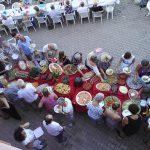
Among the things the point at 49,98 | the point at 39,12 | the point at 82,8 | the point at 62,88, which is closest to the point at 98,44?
the point at 82,8

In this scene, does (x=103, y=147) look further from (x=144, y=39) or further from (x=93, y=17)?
(x=93, y=17)

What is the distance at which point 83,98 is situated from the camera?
7.66 metres

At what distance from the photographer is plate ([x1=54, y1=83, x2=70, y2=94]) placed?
25.7 ft

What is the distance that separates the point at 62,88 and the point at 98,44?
4.02 metres

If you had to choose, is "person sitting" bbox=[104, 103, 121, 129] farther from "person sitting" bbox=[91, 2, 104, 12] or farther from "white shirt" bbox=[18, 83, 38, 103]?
"person sitting" bbox=[91, 2, 104, 12]

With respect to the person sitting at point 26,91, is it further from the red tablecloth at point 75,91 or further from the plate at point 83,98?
the plate at point 83,98

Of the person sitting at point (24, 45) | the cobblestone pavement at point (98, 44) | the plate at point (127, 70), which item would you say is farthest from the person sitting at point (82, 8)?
the plate at point (127, 70)

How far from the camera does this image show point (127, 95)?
7.37 m

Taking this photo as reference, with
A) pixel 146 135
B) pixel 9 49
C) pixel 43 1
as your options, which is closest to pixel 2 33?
pixel 43 1

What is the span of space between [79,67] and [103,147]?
112 inches

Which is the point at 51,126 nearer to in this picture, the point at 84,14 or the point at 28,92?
the point at 28,92

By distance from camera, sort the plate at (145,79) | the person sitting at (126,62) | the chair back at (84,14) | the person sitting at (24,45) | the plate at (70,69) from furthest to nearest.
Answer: the chair back at (84,14)
the person sitting at (24,45)
the plate at (70,69)
the person sitting at (126,62)
the plate at (145,79)

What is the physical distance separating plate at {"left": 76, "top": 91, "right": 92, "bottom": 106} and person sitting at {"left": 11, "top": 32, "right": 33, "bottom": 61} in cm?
300

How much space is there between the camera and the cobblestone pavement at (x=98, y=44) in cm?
743
